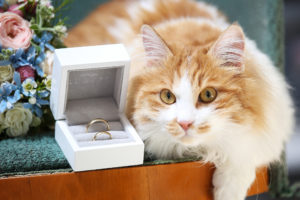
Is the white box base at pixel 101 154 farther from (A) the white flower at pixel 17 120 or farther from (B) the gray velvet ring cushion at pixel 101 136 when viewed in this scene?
(A) the white flower at pixel 17 120

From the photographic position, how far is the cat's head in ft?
3.80

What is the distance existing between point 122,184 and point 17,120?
1.36 ft

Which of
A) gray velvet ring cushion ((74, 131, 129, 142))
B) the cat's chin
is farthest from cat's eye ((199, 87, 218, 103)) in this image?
gray velvet ring cushion ((74, 131, 129, 142))

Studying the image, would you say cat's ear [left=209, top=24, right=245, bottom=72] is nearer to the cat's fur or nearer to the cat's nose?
the cat's fur

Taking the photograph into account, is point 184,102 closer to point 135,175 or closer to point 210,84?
point 210,84

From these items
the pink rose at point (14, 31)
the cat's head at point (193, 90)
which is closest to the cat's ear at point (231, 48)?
the cat's head at point (193, 90)

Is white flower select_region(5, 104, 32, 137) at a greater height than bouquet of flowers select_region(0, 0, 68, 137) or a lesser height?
lesser

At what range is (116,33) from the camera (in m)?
1.74

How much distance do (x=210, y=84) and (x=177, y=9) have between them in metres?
0.57

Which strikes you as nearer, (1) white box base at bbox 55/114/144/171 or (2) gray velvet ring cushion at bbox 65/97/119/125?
(1) white box base at bbox 55/114/144/171

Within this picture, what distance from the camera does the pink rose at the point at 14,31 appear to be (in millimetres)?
1364

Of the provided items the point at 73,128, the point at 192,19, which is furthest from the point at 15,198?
the point at 192,19

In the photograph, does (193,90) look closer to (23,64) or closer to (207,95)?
(207,95)

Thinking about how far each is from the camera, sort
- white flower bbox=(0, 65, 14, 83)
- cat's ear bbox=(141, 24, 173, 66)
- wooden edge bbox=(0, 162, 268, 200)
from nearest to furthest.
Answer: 1. wooden edge bbox=(0, 162, 268, 200)
2. cat's ear bbox=(141, 24, 173, 66)
3. white flower bbox=(0, 65, 14, 83)
